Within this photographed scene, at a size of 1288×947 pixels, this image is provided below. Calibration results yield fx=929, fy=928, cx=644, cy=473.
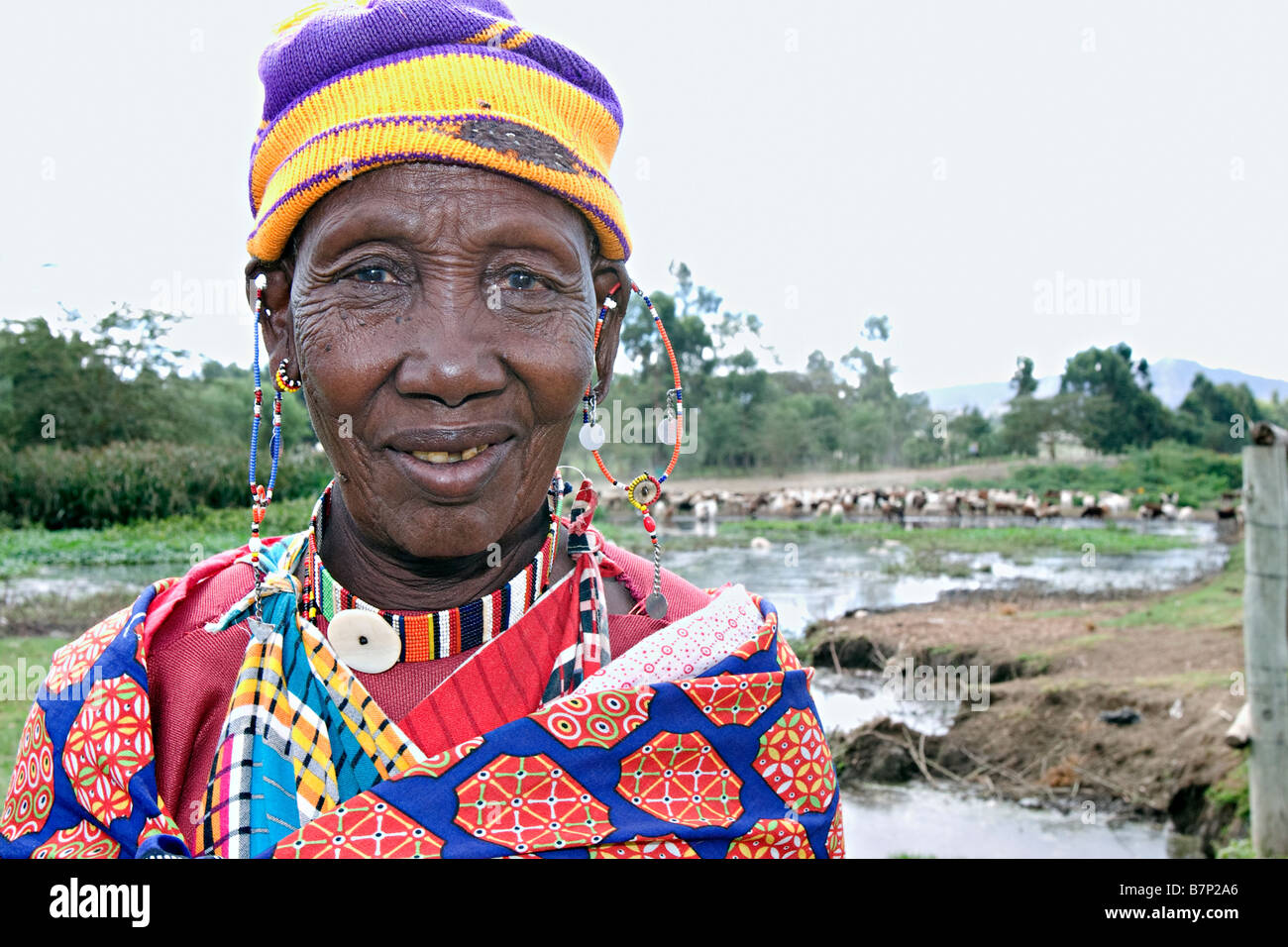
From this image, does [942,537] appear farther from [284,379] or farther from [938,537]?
[284,379]

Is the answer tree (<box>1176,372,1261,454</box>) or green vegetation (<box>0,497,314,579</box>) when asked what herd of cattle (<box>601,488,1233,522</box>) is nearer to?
tree (<box>1176,372,1261,454</box>)

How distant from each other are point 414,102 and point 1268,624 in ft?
15.6

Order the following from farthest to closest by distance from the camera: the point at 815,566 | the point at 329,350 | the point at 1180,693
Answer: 1. the point at 815,566
2. the point at 1180,693
3. the point at 329,350

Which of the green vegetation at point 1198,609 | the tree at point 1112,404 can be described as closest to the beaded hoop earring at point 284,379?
the green vegetation at point 1198,609

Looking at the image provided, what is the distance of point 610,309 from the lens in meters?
1.85

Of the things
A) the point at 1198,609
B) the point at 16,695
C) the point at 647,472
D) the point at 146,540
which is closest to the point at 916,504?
the point at 1198,609

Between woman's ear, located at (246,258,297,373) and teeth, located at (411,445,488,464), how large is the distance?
0.34 m

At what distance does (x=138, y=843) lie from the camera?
55.5 inches

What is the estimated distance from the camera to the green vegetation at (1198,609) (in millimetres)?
10484

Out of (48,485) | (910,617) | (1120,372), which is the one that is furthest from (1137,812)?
(1120,372)

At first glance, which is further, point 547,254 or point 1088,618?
point 1088,618

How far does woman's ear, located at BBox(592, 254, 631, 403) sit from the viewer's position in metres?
1.78
